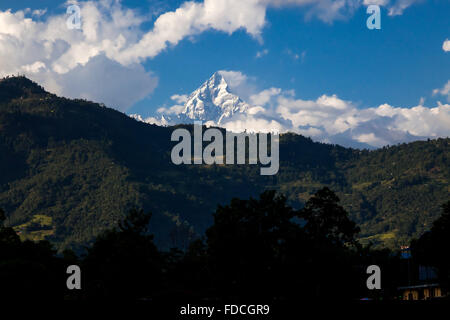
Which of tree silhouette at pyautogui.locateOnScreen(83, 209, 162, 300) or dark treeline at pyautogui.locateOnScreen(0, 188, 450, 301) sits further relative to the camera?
tree silhouette at pyautogui.locateOnScreen(83, 209, 162, 300)

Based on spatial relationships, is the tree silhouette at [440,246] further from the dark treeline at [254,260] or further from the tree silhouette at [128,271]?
the tree silhouette at [128,271]

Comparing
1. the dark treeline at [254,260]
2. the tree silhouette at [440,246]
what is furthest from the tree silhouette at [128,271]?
the tree silhouette at [440,246]

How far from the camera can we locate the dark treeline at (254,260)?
10062 cm

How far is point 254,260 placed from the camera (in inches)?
4006

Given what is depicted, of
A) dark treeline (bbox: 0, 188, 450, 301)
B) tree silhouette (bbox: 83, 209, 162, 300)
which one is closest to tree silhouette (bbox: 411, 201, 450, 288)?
dark treeline (bbox: 0, 188, 450, 301)

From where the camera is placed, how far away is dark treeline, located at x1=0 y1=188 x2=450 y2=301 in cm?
10062

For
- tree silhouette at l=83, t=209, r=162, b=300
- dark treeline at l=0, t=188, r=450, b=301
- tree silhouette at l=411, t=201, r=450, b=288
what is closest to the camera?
tree silhouette at l=411, t=201, r=450, b=288

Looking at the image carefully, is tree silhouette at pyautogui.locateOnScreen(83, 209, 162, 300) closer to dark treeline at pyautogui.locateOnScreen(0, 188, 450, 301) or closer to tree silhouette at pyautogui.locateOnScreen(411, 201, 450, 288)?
dark treeline at pyautogui.locateOnScreen(0, 188, 450, 301)

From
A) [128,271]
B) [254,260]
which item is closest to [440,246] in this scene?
[254,260]

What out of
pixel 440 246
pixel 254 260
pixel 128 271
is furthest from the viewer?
pixel 128 271

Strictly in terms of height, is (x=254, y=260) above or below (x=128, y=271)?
above

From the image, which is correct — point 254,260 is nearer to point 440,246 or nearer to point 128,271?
point 128,271
